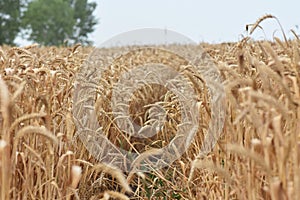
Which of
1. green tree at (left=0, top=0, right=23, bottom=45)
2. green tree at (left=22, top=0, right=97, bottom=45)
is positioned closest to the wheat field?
green tree at (left=0, top=0, right=23, bottom=45)

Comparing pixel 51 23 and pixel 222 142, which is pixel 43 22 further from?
pixel 222 142

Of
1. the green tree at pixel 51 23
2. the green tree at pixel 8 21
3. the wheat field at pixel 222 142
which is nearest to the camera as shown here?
the wheat field at pixel 222 142

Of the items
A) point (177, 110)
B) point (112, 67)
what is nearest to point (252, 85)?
point (177, 110)

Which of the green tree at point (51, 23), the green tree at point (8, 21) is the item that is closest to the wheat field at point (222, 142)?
the green tree at point (8, 21)

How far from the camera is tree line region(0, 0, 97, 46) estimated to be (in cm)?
2517

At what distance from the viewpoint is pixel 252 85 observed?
1188 mm

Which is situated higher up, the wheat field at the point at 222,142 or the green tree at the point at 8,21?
the green tree at the point at 8,21

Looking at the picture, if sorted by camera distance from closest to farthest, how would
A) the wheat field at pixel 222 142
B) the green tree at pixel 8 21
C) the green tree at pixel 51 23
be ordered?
the wheat field at pixel 222 142
the green tree at pixel 8 21
the green tree at pixel 51 23

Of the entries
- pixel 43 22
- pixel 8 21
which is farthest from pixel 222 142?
pixel 43 22

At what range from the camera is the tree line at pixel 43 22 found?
82.6 ft

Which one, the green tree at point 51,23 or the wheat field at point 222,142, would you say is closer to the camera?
the wheat field at point 222,142

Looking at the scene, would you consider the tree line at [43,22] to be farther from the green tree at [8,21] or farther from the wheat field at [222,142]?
the wheat field at [222,142]

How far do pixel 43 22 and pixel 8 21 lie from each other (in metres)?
4.46

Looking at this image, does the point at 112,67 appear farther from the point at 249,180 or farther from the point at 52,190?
the point at 249,180
